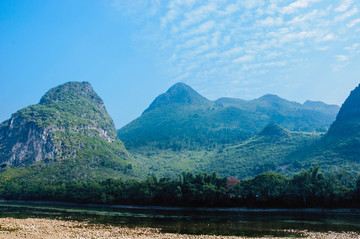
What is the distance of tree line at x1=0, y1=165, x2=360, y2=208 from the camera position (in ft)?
290

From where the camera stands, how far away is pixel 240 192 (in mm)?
96312

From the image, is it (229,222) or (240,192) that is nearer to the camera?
(229,222)

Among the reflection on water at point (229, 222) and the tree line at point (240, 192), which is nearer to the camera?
the reflection on water at point (229, 222)

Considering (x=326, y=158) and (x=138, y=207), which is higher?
(x=326, y=158)

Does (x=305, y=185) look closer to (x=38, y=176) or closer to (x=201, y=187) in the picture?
(x=201, y=187)

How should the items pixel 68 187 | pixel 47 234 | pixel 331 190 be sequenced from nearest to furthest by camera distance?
pixel 47 234 → pixel 331 190 → pixel 68 187

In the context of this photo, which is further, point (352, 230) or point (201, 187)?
point (201, 187)

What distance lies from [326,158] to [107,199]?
130645mm

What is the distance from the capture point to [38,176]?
172 m

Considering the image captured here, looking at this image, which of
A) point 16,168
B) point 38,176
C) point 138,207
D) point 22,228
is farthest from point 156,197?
point 16,168

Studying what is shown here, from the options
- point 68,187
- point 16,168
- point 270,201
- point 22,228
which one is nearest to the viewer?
point 22,228

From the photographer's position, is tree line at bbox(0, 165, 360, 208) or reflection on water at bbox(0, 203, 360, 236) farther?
tree line at bbox(0, 165, 360, 208)

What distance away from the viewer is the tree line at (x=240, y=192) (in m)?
88.2

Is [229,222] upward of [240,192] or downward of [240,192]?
downward
